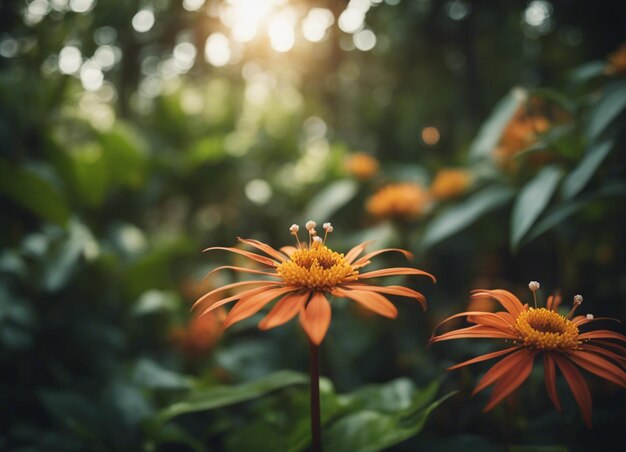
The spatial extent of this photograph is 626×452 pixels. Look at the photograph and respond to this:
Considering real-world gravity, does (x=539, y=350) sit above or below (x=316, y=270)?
below

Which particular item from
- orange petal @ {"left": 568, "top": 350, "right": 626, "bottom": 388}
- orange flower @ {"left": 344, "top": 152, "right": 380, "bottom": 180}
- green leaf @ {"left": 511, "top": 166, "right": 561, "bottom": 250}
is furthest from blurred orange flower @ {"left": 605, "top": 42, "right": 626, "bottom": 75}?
orange petal @ {"left": 568, "top": 350, "right": 626, "bottom": 388}

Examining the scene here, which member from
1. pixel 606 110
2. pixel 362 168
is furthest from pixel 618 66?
pixel 362 168

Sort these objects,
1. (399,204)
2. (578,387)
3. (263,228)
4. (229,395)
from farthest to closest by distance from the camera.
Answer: (263,228), (399,204), (229,395), (578,387)

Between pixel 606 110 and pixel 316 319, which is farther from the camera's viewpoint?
pixel 606 110

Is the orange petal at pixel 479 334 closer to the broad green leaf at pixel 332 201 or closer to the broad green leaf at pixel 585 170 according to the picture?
the broad green leaf at pixel 585 170

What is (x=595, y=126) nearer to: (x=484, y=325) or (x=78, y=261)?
(x=484, y=325)

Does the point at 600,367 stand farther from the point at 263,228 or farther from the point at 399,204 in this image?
the point at 263,228

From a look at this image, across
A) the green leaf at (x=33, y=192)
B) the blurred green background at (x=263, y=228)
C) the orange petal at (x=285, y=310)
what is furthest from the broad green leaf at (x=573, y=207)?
the green leaf at (x=33, y=192)
